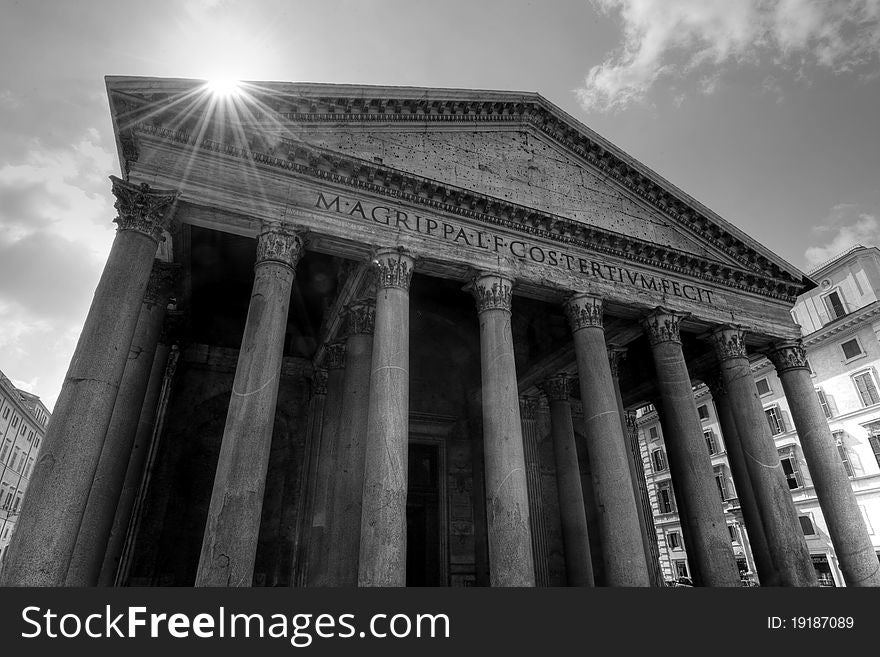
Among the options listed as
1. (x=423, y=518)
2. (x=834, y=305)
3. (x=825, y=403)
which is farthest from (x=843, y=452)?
(x=423, y=518)

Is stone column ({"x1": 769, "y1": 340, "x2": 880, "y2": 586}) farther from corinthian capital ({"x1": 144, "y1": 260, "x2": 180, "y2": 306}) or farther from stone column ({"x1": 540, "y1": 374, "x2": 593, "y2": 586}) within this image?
corinthian capital ({"x1": 144, "y1": 260, "x2": 180, "y2": 306})

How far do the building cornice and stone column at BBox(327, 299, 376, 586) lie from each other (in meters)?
2.47

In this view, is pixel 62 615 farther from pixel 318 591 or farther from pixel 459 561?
pixel 459 561

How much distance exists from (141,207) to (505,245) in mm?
6694

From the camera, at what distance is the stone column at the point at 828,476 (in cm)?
1090

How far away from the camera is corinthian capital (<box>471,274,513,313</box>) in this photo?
999 centimetres

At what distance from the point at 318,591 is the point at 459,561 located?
29.6 ft

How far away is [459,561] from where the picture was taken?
13312 millimetres

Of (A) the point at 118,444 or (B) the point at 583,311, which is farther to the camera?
(B) the point at 583,311

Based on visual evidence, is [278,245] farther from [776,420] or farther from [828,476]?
[776,420]

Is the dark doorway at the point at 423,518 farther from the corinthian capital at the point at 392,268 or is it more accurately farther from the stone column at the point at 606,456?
Result: the corinthian capital at the point at 392,268

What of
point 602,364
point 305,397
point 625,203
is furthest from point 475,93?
point 305,397

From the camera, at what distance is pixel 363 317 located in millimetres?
10648

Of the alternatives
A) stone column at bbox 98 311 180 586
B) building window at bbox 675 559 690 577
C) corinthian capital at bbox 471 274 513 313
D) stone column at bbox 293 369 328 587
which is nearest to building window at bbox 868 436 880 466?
building window at bbox 675 559 690 577
